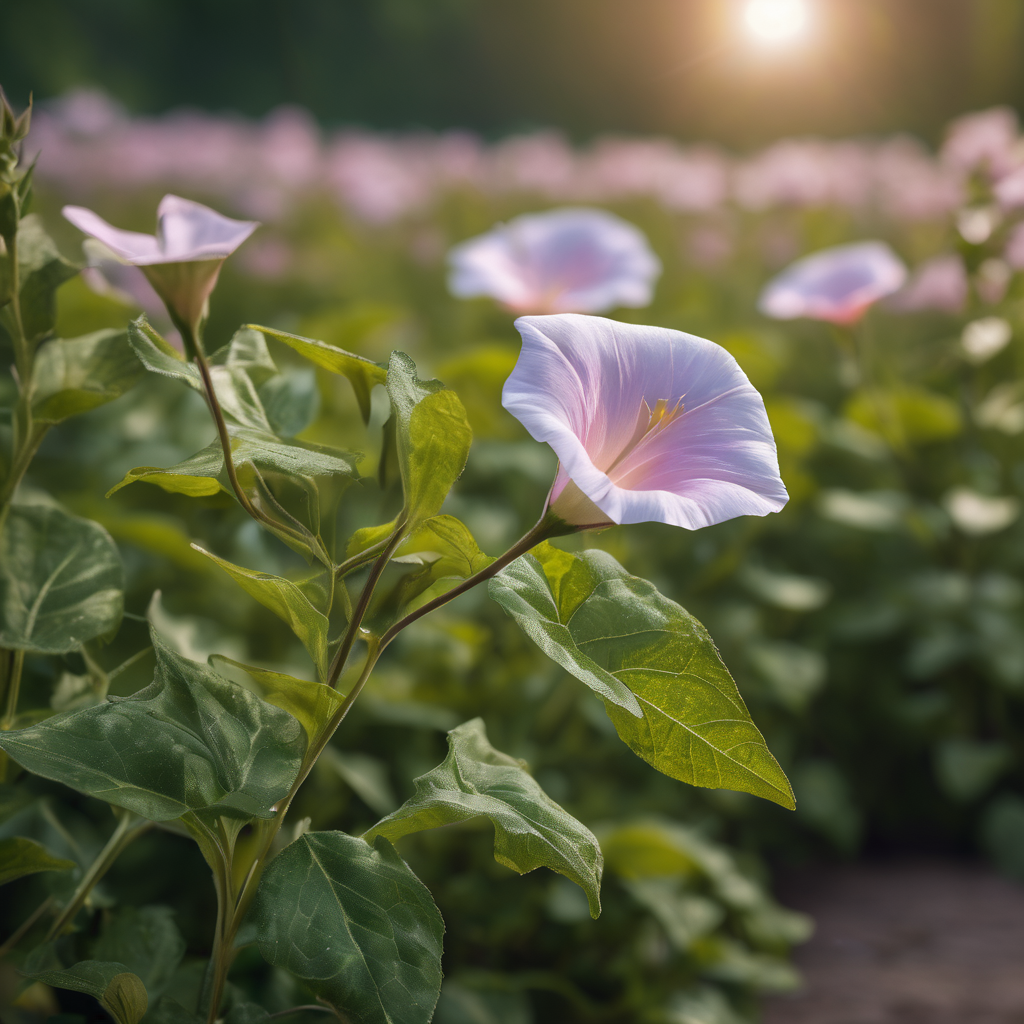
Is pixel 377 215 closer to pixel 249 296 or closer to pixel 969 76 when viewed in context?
pixel 249 296

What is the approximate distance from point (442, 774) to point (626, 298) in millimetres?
798

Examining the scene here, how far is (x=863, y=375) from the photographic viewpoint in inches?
56.4

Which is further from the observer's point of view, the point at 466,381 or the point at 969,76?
the point at 969,76

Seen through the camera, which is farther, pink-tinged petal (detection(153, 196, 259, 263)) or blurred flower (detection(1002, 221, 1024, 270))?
blurred flower (detection(1002, 221, 1024, 270))

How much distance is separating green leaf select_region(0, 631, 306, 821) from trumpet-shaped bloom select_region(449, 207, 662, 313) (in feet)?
2.53

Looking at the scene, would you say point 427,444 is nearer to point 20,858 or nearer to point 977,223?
point 20,858

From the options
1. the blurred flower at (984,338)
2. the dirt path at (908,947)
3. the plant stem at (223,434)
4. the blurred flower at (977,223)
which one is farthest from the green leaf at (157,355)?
the blurred flower at (984,338)

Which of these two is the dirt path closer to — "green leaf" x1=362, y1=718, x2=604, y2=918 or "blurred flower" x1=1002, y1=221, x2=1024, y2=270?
"green leaf" x1=362, y1=718, x2=604, y2=918

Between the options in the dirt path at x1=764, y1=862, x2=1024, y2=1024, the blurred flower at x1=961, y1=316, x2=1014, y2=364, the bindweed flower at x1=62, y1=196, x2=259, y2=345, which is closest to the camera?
the bindweed flower at x1=62, y1=196, x2=259, y2=345

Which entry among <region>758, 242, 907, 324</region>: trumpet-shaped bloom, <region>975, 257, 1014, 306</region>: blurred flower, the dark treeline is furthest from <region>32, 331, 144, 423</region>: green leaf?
the dark treeline

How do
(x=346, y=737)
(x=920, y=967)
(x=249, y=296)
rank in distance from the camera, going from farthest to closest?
(x=249, y=296) → (x=920, y=967) → (x=346, y=737)

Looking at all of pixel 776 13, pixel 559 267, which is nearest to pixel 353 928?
pixel 559 267

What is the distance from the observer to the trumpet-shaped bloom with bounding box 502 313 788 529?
42cm

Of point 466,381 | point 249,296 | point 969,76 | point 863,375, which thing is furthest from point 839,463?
point 969,76
